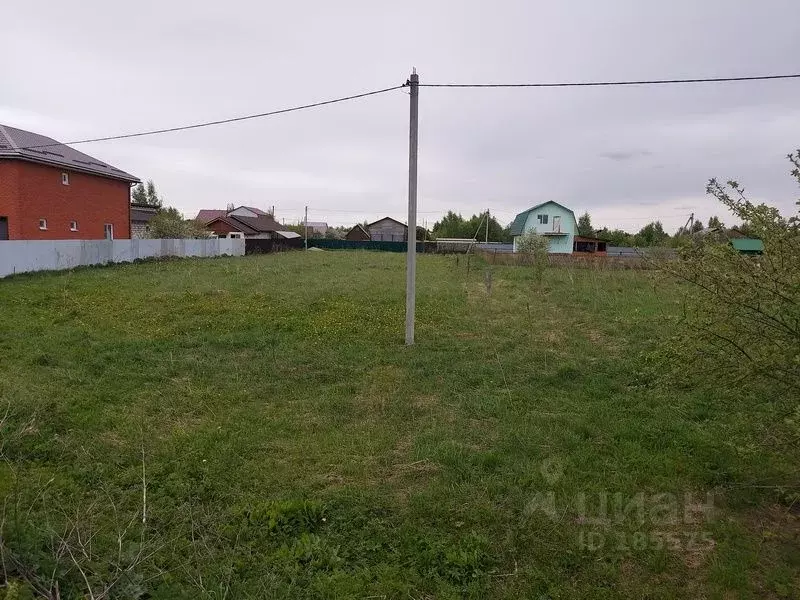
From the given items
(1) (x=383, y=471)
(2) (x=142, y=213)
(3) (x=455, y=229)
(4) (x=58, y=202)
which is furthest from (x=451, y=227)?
(1) (x=383, y=471)

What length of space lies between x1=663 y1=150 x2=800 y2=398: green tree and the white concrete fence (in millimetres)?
17761

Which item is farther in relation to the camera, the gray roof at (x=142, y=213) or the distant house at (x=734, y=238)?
the gray roof at (x=142, y=213)

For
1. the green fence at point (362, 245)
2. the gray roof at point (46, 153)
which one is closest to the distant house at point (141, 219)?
the gray roof at point (46, 153)

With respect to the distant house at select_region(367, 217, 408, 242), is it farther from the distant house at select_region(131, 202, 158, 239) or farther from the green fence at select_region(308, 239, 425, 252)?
the distant house at select_region(131, 202, 158, 239)

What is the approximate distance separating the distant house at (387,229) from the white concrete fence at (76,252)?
42.1m

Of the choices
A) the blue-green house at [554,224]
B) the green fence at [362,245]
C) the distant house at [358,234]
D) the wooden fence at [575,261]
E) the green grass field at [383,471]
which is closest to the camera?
the green grass field at [383,471]

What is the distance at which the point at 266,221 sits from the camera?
5731cm

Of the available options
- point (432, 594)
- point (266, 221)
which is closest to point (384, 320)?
point (432, 594)

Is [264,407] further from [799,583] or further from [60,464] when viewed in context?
[799,583]

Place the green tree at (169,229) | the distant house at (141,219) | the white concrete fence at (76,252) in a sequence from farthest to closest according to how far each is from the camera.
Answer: the distant house at (141,219), the green tree at (169,229), the white concrete fence at (76,252)

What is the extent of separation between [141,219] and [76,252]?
23218mm

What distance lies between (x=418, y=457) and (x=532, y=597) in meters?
1.68

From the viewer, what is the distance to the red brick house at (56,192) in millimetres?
19344

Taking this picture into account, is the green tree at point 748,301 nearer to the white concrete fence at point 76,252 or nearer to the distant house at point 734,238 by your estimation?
the distant house at point 734,238
